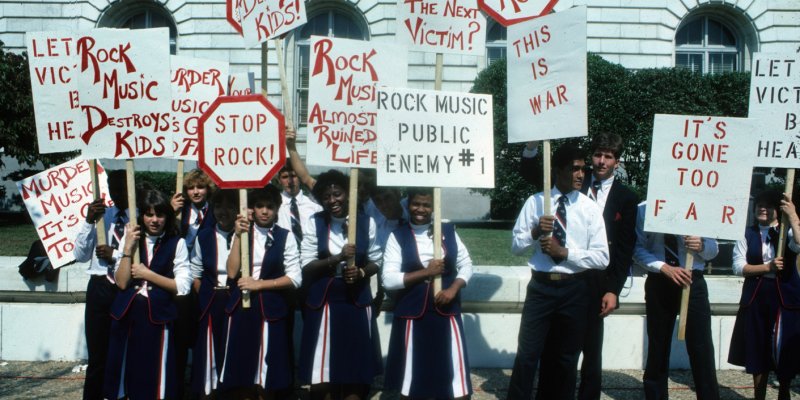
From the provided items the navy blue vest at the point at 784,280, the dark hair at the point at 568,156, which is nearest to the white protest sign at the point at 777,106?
the navy blue vest at the point at 784,280

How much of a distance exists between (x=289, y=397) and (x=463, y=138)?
2194mm

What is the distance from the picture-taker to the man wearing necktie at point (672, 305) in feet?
15.4

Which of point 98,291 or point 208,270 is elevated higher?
point 208,270

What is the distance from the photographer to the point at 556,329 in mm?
4641

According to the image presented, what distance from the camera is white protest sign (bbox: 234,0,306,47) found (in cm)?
543

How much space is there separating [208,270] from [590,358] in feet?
8.24

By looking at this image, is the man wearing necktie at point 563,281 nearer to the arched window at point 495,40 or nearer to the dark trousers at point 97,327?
the dark trousers at point 97,327

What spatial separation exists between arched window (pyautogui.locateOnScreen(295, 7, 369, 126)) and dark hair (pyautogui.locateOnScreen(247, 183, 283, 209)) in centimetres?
1678

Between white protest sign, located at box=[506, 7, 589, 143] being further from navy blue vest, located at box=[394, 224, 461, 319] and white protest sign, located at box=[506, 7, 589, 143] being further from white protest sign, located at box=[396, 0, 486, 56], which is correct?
navy blue vest, located at box=[394, 224, 461, 319]

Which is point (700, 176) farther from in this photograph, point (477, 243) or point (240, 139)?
point (477, 243)

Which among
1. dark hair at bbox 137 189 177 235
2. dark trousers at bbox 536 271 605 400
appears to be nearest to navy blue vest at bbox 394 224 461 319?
dark trousers at bbox 536 271 605 400

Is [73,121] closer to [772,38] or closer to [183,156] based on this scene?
[183,156]

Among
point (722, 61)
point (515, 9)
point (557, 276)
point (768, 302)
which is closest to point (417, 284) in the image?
point (557, 276)

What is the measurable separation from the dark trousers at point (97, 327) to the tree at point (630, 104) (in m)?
12.9
